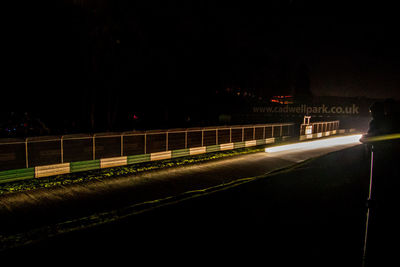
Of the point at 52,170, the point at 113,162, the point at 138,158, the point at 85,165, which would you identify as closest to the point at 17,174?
the point at 52,170

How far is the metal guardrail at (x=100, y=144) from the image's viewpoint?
11.5m

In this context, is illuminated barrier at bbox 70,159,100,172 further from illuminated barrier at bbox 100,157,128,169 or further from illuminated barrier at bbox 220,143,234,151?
illuminated barrier at bbox 220,143,234,151

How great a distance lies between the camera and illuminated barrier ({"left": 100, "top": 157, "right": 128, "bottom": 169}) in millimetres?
13777

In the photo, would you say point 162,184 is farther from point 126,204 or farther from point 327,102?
point 327,102

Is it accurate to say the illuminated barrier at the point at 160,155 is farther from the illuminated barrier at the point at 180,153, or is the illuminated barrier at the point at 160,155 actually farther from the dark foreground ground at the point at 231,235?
the dark foreground ground at the point at 231,235

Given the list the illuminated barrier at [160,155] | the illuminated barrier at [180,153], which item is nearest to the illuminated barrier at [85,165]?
the illuminated barrier at [160,155]

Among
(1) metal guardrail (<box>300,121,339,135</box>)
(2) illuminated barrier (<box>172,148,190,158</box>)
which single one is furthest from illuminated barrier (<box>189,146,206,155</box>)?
(1) metal guardrail (<box>300,121,339,135</box>)

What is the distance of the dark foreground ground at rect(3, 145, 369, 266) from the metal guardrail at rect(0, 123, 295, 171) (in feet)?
23.8

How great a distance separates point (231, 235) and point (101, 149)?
1056cm

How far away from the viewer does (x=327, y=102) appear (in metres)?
41.5

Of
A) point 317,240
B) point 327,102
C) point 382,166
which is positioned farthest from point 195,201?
point 327,102

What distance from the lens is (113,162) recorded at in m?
14.2

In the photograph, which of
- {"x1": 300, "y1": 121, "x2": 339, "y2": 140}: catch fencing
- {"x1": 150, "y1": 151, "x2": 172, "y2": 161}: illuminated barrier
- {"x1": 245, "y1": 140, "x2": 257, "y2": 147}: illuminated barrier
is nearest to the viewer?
{"x1": 150, "y1": 151, "x2": 172, "y2": 161}: illuminated barrier

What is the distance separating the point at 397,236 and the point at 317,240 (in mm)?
1841
